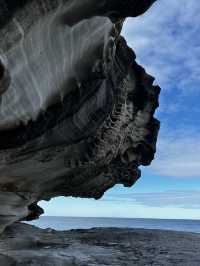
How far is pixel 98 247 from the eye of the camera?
11.4 m

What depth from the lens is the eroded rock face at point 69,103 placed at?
5.07 m

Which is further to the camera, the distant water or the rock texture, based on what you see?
the distant water

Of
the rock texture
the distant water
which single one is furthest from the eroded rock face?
the distant water

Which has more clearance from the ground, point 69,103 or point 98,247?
point 69,103

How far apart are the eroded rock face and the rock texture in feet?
3.17

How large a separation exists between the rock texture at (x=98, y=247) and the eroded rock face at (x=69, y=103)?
38.1 inches

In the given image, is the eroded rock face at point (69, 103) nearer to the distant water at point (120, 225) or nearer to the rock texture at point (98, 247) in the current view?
the rock texture at point (98, 247)

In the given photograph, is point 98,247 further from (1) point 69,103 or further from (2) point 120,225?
(2) point 120,225

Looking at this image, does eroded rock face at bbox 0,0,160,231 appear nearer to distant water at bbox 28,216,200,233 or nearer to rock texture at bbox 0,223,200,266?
rock texture at bbox 0,223,200,266

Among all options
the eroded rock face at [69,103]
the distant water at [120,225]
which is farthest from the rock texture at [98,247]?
the distant water at [120,225]

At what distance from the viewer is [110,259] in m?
9.80

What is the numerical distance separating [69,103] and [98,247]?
5064 millimetres

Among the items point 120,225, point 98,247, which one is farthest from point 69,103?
point 120,225

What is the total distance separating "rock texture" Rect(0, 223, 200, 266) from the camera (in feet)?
30.8
